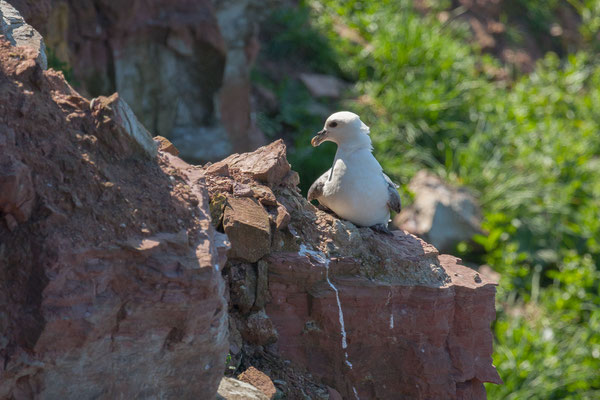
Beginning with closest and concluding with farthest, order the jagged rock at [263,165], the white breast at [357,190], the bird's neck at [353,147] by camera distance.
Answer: the jagged rock at [263,165]
the white breast at [357,190]
the bird's neck at [353,147]

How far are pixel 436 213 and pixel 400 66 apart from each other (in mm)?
2705

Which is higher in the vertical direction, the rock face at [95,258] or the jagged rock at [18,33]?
the jagged rock at [18,33]

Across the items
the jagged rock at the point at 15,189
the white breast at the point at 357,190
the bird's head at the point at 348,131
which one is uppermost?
the jagged rock at the point at 15,189

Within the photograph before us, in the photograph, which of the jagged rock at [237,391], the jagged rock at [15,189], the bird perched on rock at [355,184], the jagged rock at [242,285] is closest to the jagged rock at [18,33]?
the jagged rock at [15,189]

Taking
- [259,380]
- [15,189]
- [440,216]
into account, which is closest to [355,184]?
[259,380]

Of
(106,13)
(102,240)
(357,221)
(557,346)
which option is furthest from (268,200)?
(557,346)

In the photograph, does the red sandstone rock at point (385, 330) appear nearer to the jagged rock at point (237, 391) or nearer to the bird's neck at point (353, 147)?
the jagged rock at point (237, 391)

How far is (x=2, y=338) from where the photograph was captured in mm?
2326

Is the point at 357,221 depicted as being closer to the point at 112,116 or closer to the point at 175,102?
the point at 112,116

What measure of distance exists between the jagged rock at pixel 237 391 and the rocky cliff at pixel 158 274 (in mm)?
27

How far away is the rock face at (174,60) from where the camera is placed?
645 centimetres

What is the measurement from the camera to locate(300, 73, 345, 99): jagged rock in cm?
975

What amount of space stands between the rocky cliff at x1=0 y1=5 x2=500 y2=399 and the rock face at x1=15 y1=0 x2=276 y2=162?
3125 millimetres

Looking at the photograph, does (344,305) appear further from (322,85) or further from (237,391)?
(322,85)
